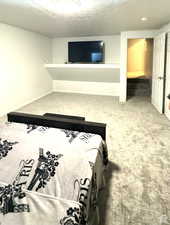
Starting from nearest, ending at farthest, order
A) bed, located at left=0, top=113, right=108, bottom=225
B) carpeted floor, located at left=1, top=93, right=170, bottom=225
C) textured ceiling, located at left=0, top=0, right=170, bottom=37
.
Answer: bed, located at left=0, top=113, right=108, bottom=225
carpeted floor, located at left=1, top=93, right=170, bottom=225
textured ceiling, located at left=0, top=0, right=170, bottom=37

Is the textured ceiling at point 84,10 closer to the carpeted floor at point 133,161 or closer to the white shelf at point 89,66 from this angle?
the white shelf at point 89,66

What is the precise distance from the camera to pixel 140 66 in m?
8.08

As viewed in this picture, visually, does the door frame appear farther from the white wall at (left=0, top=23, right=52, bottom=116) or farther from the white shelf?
the white wall at (left=0, top=23, right=52, bottom=116)

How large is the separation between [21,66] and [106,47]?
281 cm

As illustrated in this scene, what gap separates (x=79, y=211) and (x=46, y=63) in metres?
5.93

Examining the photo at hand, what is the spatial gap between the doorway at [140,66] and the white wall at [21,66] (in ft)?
Answer: 10.6

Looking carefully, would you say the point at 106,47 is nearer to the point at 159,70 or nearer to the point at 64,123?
the point at 159,70

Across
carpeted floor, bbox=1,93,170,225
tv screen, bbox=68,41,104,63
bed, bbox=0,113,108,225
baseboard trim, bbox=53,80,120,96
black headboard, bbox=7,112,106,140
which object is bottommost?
carpeted floor, bbox=1,93,170,225

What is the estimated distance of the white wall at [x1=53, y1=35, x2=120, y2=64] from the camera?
594cm

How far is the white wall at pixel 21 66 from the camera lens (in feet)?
14.3

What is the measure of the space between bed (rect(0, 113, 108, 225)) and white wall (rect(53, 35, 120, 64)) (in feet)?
14.7

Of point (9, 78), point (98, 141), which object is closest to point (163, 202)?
point (98, 141)

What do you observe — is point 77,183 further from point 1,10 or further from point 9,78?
point 9,78

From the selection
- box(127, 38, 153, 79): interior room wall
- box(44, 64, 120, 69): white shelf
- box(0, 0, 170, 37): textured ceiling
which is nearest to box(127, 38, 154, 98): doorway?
box(127, 38, 153, 79): interior room wall
